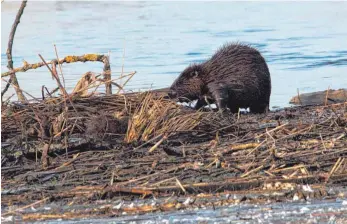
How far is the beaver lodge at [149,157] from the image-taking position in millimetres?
4914

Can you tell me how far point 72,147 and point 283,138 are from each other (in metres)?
1.36

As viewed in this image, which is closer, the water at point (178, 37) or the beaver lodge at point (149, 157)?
the beaver lodge at point (149, 157)

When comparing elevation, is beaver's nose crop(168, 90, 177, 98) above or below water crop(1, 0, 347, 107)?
above

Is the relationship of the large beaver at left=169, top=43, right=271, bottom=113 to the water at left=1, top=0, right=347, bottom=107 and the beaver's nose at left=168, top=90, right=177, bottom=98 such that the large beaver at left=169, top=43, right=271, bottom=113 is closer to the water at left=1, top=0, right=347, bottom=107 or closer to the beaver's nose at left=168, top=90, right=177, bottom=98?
the beaver's nose at left=168, top=90, right=177, bottom=98

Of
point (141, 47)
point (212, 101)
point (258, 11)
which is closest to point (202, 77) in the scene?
point (212, 101)

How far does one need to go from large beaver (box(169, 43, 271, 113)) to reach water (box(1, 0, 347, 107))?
118 cm

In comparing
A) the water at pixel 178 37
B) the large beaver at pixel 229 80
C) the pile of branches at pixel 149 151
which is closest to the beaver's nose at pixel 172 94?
the large beaver at pixel 229 80

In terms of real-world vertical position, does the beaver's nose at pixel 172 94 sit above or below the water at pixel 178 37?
above

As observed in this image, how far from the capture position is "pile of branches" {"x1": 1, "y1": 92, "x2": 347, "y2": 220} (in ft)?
16.6

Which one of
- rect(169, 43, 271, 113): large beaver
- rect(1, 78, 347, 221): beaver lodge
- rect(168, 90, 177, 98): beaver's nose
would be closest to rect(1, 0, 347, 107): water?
rect(169, 43, 271, 113): large beaver

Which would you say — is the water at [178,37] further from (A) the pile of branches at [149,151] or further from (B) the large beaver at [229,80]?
(A) the pile of branches at [149,151]

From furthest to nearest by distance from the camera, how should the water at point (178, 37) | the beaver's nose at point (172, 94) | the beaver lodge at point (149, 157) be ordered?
1. the water at point (178, 37)
2. the beaver's nose at point (172, 94)
3. the beaver lodge at point (149, 157)

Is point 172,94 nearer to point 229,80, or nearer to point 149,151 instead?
point 229,80

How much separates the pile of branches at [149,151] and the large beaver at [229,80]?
0.77 m
